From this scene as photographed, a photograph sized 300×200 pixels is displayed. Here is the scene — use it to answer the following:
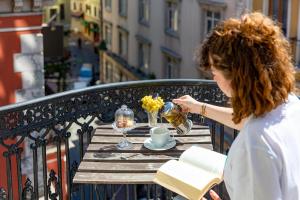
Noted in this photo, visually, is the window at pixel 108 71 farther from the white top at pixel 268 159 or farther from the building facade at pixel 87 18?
the white top at pixel 268 159

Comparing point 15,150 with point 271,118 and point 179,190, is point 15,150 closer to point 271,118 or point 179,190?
point 179,190

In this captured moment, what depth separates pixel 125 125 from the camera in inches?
140

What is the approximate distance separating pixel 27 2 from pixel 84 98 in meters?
4.96

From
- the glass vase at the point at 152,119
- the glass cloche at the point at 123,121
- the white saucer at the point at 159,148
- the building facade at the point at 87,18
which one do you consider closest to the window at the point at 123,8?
the building facade at the point at 87,18

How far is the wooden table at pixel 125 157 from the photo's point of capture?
306 cm

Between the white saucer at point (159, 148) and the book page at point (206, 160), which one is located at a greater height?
the book page at point (206, 160)

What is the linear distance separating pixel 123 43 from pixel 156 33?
220 inches

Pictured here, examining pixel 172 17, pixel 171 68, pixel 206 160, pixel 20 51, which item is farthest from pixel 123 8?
pixel 206 160

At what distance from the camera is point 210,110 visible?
3244 mm

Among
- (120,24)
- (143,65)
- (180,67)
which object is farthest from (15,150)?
(120,24)

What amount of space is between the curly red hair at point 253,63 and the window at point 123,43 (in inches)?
1015

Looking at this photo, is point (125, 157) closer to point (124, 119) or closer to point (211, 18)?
point (124, 119)

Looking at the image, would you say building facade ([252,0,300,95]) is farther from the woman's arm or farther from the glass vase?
the woman's arm

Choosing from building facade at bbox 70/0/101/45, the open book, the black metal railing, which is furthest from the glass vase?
building facade at bbox 70/0/101/45
